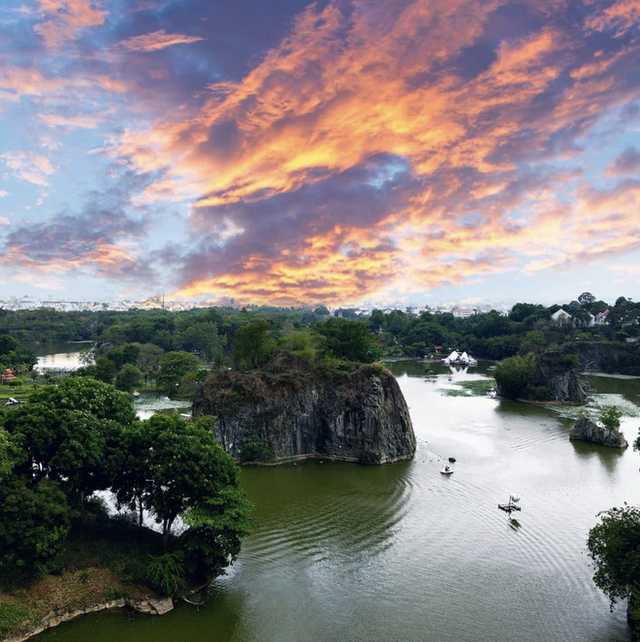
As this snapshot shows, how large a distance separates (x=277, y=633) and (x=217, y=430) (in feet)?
55.2

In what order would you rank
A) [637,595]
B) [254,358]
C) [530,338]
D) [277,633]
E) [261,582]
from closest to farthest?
[637,595]
[277,633]
[261,582]
[254,358]
[530,338]

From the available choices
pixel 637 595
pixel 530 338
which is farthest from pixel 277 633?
pixel 530 338

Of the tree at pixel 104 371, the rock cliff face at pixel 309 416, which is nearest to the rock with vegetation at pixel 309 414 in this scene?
the rock cliff face at pixel 309 416

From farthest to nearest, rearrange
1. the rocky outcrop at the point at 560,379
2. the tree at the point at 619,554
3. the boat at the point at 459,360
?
1. the boat at the point at 459,360
2. the rocky outcrop at the point at 560,379
3. the tree at the point at 619,554

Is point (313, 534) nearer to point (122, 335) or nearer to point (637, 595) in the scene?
point (637, 595)

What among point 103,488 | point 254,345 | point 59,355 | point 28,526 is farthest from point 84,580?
point 59,355

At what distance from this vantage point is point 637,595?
508 inches

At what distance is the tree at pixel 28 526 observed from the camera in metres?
13.6

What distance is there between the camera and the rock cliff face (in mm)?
30047

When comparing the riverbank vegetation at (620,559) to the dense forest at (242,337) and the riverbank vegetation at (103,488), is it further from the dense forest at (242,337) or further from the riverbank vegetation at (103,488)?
the dense forest at (242,337)

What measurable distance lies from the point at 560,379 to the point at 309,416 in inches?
1283

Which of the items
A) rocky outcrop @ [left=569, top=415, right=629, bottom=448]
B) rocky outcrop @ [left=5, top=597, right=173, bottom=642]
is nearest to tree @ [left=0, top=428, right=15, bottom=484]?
rocky outcrop @ [left=5, top=597, right=173, bottom=642]

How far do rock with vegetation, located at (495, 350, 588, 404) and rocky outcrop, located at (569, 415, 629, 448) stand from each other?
588 inches

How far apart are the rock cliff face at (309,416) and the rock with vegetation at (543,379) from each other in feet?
82.2
